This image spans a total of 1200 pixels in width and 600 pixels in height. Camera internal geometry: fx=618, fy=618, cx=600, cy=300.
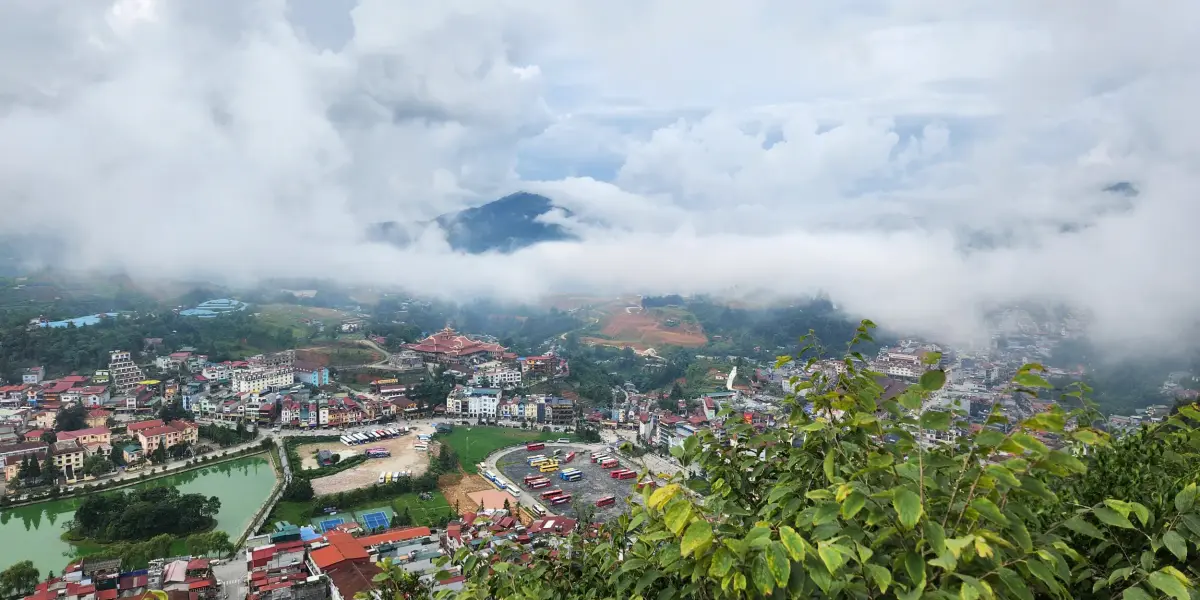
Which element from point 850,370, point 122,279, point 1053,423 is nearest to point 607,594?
point 850,370

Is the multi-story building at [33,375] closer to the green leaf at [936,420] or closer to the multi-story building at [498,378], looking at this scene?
the multi-story building at [498,378]

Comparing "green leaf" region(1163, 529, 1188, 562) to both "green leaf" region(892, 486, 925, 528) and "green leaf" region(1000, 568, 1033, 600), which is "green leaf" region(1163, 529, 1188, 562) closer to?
"green leaf" region(1000, 568, 1033, 600)

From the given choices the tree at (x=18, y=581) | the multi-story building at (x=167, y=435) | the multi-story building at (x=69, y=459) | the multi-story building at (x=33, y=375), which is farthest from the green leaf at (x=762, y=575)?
the multi-story building at (x=33, y=375)

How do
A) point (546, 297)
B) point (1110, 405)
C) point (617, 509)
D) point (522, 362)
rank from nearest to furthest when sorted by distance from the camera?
point (1110, 405) < point (617, 509) < point (522, 362) < point (546, 297)

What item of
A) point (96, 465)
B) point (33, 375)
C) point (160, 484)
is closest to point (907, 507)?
point (160, 484)

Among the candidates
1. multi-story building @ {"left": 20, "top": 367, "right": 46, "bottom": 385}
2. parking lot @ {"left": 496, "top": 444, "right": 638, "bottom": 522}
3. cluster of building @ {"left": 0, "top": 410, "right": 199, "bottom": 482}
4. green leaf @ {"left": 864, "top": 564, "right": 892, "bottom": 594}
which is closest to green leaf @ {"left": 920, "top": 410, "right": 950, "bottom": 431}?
green leaf @ {"left": 864, "top": 564, "right": 892, "bottom": 594}

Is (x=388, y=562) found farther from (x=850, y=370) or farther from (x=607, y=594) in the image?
(x=850, y=370)

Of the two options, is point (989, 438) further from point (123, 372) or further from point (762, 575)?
point (123, 372)
